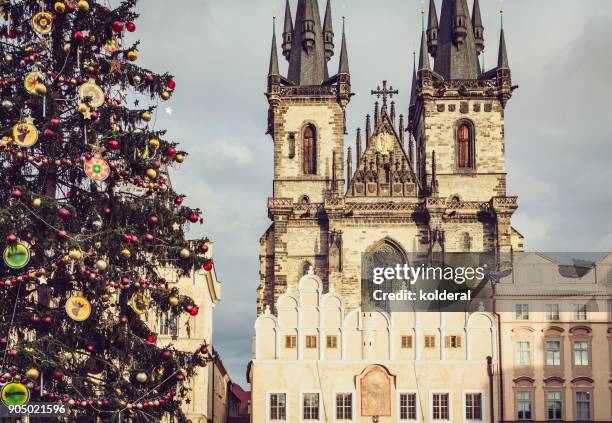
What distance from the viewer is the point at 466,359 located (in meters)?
43.2

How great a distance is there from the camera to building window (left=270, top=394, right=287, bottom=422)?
141 ft

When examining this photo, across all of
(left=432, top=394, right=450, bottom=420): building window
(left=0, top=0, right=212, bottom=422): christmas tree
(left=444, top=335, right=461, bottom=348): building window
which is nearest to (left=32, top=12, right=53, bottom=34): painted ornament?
(left=0, top=0, right=212, bottom=422): christmas tree

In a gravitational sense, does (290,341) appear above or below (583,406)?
above

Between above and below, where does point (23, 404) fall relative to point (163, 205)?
below

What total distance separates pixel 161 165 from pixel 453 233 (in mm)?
41817

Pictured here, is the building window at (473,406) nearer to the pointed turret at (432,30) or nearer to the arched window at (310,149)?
the arched window at (310,149)

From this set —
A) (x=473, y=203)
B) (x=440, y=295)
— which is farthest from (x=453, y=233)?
(x=440, y=295)

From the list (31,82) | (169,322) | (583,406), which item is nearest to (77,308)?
(31,82)

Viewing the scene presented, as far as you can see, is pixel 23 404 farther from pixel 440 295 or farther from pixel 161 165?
pixel 440 295

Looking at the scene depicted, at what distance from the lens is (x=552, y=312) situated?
44.0 meters

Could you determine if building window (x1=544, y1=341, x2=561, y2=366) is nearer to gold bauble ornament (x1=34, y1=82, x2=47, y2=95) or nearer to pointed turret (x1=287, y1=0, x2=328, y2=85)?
pointed turret (x1=287, y1=0, x2=328, y2=85)

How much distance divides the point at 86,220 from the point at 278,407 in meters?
28.0

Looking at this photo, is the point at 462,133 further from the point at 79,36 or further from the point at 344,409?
the point at 79,36

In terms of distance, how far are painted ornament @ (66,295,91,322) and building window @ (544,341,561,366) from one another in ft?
103
